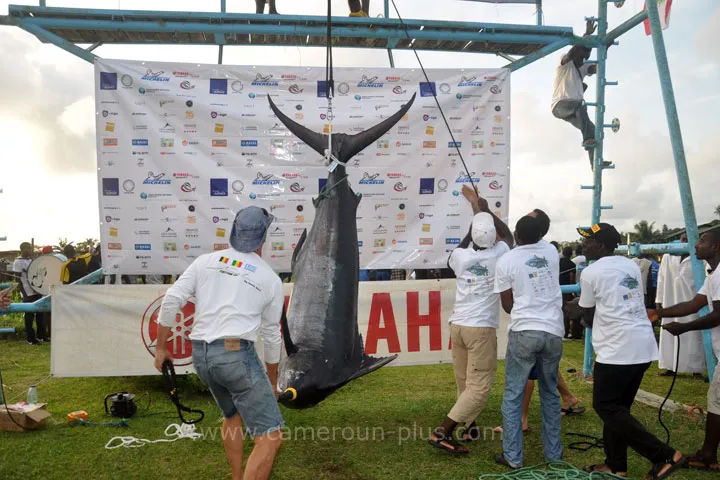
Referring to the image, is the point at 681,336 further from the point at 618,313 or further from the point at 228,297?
the point at 228,297

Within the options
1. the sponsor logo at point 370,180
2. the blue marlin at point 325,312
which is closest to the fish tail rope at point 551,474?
the blue marlin at point 325,312

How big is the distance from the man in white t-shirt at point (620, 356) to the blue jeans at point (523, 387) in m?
0.24

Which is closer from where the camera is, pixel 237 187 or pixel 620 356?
pixel 620 356

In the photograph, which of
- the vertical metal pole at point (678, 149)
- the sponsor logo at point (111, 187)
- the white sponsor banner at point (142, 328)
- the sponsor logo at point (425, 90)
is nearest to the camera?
the vertical metal pole at point (678, 149)

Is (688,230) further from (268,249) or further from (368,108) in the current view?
(268,249)

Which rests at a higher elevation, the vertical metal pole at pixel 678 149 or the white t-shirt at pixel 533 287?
the vertical metal pole at pixel 678 149

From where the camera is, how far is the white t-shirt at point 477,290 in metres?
3.64

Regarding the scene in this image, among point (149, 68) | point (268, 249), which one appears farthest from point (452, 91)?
point (149, 68)

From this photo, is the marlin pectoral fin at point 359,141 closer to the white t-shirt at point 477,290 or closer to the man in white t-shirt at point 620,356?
the white t-shirt at point 477,290

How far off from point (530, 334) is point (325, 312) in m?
1.26

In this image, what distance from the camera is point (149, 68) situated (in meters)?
4.43

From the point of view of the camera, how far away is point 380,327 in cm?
453

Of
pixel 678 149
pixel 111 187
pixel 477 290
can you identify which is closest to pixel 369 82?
pixel 477 290

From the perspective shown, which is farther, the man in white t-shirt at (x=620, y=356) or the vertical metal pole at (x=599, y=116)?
the vertical metal pole at (x=599, y=116)
